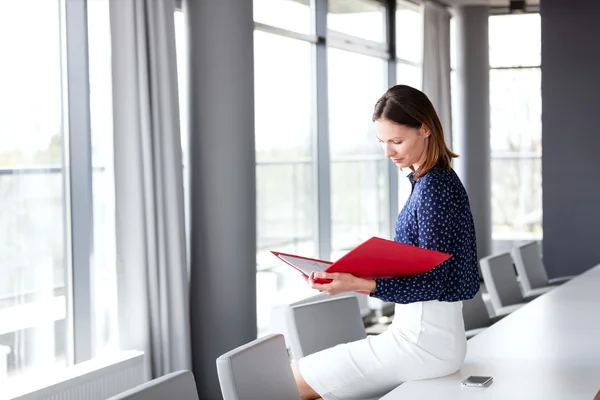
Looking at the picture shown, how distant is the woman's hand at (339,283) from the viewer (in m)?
2.25

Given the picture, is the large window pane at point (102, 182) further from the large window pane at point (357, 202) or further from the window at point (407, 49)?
the window at point (407, 49)

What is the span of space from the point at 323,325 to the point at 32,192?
71.8 inches

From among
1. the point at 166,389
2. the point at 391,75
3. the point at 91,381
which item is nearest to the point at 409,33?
the point at 391,75

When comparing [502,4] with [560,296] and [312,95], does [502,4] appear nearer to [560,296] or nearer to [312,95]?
[312,95]

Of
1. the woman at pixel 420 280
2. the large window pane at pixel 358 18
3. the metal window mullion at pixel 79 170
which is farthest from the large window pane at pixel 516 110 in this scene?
the woman at pixel 420 280

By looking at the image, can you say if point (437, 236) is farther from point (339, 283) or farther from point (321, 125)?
point (321, 125)

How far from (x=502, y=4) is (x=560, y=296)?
727cm

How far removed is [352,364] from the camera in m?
2.46

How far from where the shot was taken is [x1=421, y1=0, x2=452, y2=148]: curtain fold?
927cm

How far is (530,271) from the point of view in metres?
5.60

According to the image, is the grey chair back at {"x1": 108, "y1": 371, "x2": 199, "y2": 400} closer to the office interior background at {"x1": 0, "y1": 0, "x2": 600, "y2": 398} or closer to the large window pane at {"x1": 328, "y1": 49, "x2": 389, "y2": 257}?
the office interior background at {"x1": 0, "y1": 0, "x2": 600, "y2": 398}

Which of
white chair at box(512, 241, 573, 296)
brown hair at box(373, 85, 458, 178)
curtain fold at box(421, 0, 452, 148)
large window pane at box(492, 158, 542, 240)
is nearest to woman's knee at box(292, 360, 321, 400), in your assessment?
brown hair at box(373, 85, 458, 178)

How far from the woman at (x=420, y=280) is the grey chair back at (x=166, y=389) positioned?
54 cm

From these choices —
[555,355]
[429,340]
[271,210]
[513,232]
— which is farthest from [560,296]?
[513,232]
